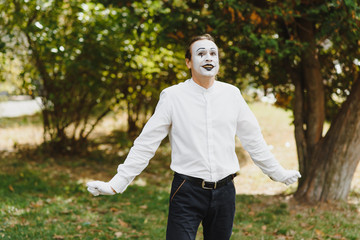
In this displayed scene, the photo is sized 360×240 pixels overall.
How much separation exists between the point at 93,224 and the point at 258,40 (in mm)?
3241

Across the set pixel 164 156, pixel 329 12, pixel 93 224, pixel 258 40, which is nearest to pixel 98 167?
pixel 164 156

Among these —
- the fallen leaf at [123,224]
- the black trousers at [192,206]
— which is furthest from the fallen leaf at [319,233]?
the black trousers at [192,206]

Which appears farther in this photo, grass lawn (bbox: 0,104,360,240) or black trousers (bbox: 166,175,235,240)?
grass lawn (bbox: 0,104,360,240)

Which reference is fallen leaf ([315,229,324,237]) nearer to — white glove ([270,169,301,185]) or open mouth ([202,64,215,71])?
white glove ([270,169,301,185])

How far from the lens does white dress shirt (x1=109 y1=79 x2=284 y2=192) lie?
2777 millimetres

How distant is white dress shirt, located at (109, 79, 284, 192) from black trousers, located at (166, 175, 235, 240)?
10 cm

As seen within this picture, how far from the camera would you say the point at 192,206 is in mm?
2762

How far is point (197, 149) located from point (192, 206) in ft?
1.29

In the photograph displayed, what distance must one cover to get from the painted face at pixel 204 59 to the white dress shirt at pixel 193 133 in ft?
0.35

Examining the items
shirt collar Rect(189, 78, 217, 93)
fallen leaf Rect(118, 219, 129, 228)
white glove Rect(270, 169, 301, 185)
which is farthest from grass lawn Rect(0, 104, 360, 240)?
shirt collar Rect(189, 78, 217, 93)

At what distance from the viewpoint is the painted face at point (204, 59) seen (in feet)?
9.31

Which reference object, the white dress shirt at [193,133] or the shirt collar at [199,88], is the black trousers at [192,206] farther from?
the shirt collar at [199,88]

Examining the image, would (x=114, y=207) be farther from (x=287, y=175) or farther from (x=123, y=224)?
(x=287, y=175)

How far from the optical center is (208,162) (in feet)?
9.11
